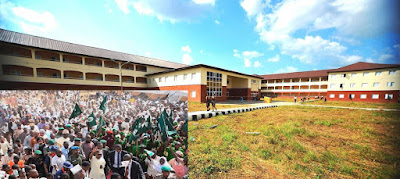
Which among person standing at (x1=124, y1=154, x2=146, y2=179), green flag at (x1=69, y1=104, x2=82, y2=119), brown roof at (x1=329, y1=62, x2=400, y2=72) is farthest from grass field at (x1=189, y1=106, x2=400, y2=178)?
brown roof at (x1=329, y1=62, x2=400, y2=72)

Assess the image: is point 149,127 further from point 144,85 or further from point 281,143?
point 144,85

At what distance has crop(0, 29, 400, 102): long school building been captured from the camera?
14.6 m

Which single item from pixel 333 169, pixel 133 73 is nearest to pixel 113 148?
pixel 333 169

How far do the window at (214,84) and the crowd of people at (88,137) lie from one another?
16.7 m

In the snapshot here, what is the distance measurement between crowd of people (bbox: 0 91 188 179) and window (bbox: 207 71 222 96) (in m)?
16.7

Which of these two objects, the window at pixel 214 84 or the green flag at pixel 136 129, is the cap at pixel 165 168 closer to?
the green flag at pixel 136 129

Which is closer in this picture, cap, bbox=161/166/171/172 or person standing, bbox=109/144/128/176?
person standing, bbox=109/144/128/176

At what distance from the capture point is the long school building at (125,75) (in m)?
14.6

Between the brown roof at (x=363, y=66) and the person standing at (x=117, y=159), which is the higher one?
the brown roof at (x=363, y=66)

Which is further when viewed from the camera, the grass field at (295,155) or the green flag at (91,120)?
the grass field at (295,155)

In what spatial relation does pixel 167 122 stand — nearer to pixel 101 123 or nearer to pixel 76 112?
pixel 101 123

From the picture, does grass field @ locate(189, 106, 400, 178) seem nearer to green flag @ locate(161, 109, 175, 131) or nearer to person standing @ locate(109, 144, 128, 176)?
green flag @ locate(161, 109, 175, 131)

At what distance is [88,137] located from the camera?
76.5 inches

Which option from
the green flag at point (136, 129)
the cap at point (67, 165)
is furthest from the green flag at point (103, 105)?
the cap at point (67, 165)
